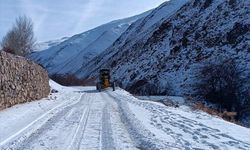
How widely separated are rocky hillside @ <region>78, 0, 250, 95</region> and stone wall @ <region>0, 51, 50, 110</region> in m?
19.9

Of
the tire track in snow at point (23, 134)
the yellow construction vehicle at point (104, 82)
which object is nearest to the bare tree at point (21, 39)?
the yellow construction vehicle at point (104, 82)

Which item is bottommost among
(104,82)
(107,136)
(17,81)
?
(107,136)

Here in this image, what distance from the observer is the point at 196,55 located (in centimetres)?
5569

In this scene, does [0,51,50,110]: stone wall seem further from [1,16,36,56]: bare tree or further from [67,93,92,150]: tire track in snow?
[1,16,36,56]: bare tree

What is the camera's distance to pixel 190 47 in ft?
200

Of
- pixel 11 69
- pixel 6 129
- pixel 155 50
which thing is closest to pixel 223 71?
pixel 11 69

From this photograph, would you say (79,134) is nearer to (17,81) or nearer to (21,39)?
(17,81)

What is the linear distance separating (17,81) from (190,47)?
1647 inches

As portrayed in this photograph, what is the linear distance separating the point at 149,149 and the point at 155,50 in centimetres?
6564

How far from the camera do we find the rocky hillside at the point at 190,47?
48.8 meters

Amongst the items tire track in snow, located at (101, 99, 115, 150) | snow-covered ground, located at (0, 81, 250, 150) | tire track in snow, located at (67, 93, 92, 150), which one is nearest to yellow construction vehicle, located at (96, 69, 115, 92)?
snow-covered ground, located at (0, 81, 250, 150)

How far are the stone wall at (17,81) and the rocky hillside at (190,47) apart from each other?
1990 cm

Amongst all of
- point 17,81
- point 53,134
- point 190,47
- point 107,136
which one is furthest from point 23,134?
point 190,47

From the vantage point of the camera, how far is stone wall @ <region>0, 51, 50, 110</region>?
19.2 m
